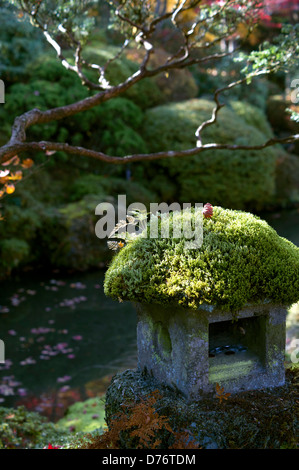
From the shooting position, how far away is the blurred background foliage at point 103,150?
30.1 ft

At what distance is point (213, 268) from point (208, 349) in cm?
59

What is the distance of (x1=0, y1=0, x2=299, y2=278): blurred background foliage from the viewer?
30.1 feet

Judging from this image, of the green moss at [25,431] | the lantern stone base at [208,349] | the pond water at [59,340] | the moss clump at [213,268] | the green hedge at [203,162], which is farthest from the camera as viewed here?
the green hedge at [203,162]

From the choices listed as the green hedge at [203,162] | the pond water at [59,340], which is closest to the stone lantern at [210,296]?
the pond water at [59,340]

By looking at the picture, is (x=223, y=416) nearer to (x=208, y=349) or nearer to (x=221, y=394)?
(x=221, y=394)

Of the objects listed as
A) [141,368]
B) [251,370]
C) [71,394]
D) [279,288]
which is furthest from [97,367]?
[279,288]

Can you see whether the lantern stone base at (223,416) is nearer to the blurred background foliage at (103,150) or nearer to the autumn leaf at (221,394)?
the autumn leaf at (221,394)

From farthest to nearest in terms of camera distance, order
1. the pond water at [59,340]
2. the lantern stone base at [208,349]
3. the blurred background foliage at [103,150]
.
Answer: the blurred background foliage at [103,150], the pond water at [59,340], the lantern stone base at [208,349]

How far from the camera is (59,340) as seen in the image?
663 centimetres

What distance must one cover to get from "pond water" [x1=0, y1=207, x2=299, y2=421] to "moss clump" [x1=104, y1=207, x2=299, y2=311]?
117 inches

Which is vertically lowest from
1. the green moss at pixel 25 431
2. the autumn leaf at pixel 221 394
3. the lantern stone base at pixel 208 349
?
the green moss at pixel 25 431

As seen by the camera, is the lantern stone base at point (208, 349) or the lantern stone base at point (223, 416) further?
the lantern stone base at point (208, 349)

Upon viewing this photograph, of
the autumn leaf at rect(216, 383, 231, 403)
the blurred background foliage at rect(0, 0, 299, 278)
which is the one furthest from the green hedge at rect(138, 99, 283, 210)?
the autumn leaf at rect(216, 383, 231, 403)
